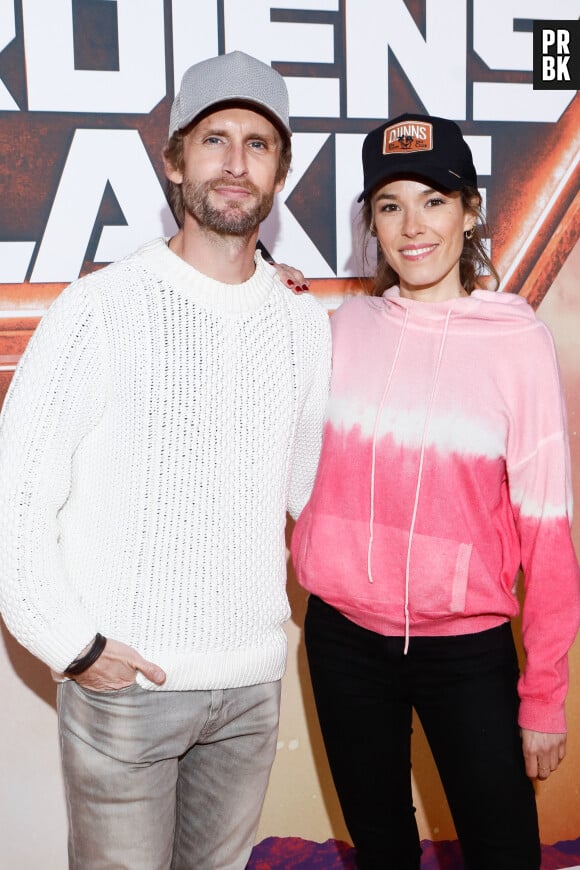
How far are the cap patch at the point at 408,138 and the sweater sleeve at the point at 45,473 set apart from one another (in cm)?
69

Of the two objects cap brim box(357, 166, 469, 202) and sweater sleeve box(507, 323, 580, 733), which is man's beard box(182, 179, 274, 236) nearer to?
cap brim box(357, 166, 469, 202)

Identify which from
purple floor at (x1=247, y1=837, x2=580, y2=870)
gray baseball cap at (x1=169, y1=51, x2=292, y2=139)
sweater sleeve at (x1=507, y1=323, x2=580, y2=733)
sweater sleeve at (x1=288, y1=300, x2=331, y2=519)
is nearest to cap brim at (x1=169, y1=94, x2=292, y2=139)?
gray baseball cap at (x1=169, y1=51, x2=292, y2=139)

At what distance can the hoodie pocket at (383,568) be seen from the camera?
1.64m

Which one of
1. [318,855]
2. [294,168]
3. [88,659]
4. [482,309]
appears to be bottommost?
[318,855]

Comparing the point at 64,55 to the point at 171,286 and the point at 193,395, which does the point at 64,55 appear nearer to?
the point at 171,286

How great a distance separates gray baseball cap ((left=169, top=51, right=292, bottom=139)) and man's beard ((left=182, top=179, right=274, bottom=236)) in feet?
0.42

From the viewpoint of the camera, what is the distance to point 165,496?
1.47m

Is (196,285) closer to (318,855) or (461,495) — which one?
(461,495)

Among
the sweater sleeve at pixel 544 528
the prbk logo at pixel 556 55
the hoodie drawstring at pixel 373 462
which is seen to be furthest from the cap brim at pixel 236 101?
the prbk logo at pixel 556 55

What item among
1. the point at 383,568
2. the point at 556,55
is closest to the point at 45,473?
the point at 383,568

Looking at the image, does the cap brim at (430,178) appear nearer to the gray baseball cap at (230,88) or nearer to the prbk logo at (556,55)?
the gray baseball cap at (230,88)

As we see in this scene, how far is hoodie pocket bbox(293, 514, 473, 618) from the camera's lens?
5.39 feet

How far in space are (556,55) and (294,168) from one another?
79 centimetres

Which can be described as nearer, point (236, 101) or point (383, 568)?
point (236, 101)
